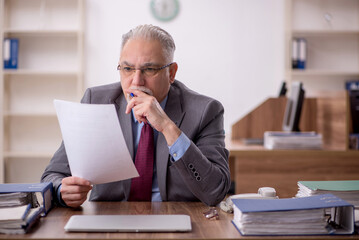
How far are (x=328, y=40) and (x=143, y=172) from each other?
373 cm

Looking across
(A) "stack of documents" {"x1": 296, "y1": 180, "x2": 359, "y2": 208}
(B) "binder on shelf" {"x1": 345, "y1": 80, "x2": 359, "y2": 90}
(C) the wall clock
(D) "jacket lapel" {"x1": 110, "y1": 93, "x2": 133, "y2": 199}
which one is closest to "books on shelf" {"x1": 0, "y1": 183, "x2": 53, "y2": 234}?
(D) "jacket lapel" {"x1": 110, "y1": 93, "x2": 133, "y2": 199}

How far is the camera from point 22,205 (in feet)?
3.92

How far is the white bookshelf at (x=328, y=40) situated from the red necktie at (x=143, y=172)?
3.34 meters

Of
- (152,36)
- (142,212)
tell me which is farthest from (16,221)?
(152,36)

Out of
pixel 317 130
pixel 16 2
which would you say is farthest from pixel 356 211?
pixel 16 2

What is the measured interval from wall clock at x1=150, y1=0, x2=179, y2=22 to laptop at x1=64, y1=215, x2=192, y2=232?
3740 mm

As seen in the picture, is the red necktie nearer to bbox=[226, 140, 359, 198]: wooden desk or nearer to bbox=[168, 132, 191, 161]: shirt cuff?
bbox=[168, 132, 191, 161]: shirt cuff

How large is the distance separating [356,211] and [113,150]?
0.72m

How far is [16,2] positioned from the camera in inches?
181

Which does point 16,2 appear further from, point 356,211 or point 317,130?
point 356,211

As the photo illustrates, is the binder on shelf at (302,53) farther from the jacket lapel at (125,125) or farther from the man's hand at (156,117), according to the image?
the man's hand at (156,117)

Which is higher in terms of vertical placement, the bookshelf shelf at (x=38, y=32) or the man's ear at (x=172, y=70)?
the bookshelf shelf at (x=38, y=32)

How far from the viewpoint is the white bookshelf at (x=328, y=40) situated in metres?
4.60

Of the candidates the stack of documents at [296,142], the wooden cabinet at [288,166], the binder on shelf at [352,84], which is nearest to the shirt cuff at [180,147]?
the wooden cabinet at [288,166]
